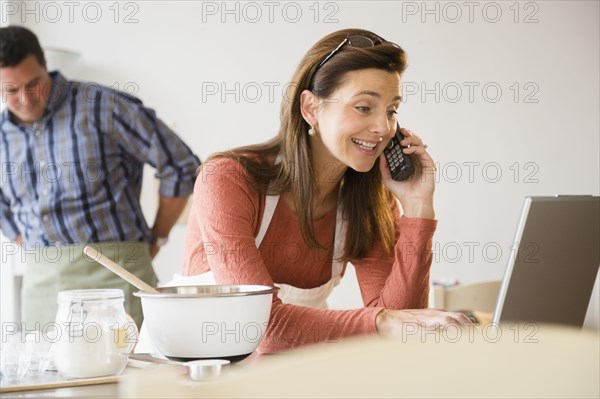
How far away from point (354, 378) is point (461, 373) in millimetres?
56

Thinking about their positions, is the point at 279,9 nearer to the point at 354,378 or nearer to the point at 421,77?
the point at 421,77

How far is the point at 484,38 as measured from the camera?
3609 millimetres

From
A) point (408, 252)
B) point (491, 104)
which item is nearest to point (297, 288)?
point (408, 252)

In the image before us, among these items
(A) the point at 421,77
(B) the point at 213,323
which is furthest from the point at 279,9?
(B) the point at 213,323

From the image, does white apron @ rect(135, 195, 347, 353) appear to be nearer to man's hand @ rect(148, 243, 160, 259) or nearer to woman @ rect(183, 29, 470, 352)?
woman @ rect(183, 29, 470, 352)

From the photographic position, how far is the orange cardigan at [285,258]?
134cm

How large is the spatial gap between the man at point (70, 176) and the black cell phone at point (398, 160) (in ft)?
3.28

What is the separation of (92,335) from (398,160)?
882mm

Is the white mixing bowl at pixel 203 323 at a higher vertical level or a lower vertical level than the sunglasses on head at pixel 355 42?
lower

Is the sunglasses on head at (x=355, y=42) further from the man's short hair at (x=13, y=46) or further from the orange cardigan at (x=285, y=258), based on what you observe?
the man's short hair at (x=13, y=46)

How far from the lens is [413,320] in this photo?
129 centimetres

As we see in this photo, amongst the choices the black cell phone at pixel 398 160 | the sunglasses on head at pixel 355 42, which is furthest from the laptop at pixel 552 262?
the sunglasses on head at pixel 355 42

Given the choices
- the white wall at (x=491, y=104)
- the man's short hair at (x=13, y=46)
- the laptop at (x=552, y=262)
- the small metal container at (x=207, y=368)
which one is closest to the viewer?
the small metal container at (x=207, y=368)

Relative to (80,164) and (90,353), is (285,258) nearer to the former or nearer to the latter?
(90,353)
